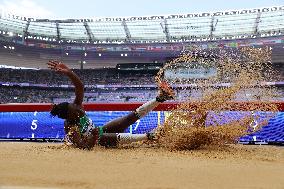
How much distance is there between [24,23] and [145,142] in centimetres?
3919

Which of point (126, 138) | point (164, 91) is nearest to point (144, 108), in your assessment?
point (164, 91)

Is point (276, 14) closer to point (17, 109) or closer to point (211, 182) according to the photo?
point (17, 109)

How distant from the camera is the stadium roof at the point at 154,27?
38469 millimetres

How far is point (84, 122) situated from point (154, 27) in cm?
3690

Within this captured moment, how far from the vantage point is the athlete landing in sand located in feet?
19.7

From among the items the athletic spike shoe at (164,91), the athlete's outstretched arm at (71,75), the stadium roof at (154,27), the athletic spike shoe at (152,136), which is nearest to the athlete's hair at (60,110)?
the athlete's outstretched arm at (71,75)

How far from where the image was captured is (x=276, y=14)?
37.2 meters

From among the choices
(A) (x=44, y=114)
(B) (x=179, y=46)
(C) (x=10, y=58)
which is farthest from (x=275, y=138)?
(C) (x=10, y=58)

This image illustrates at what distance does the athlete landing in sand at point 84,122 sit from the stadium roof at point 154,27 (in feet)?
109

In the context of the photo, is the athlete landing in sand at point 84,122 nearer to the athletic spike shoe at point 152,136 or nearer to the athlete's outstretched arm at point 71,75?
the athlete's outstretched arm at point 71,75

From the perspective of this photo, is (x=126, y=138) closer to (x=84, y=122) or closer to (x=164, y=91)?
(x=84, y=122)

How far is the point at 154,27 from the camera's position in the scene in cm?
4188

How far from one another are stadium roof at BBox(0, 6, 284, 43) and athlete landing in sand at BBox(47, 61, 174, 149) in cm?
3314

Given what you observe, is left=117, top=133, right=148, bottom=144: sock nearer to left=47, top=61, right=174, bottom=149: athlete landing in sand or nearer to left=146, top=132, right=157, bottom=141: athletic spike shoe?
left=47, top=61, right=174, bottom=149: athlete landing in sand
